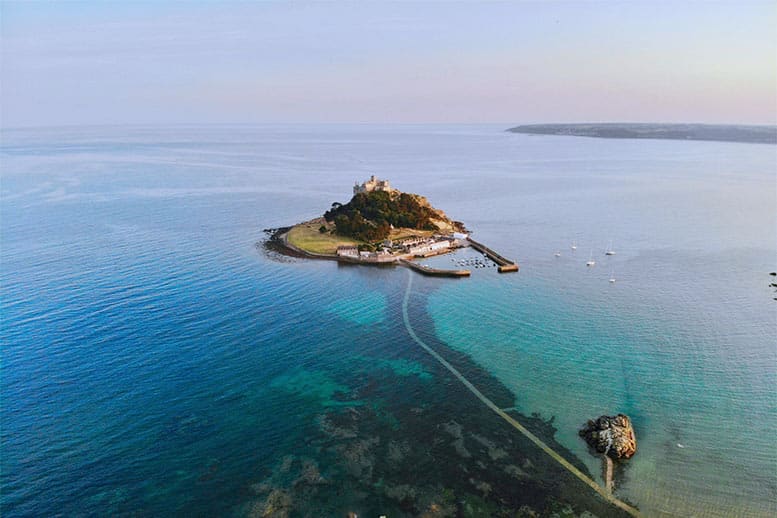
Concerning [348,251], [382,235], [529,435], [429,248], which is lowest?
[529,435]

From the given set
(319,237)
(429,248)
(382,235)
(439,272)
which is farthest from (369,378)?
(319,237)

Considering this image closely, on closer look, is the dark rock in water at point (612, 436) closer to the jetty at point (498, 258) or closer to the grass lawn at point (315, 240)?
the jetty at point (498, 258)

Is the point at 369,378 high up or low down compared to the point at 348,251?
down

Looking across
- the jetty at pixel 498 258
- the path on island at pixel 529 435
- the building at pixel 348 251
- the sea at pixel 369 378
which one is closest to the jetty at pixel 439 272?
the sea at pixel 369 378

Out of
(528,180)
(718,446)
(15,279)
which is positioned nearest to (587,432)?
(718,446)

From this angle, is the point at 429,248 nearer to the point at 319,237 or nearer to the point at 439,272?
the point at 439,272

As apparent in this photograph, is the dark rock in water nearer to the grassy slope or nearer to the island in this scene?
the island

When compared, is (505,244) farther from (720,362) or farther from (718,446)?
(718,446)
